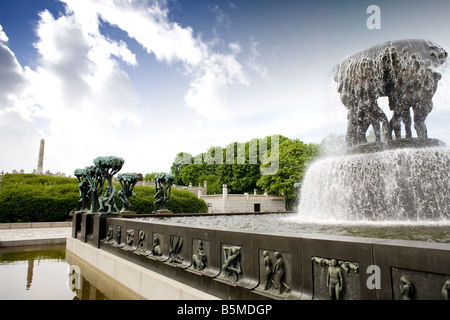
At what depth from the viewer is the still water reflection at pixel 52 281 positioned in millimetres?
5148

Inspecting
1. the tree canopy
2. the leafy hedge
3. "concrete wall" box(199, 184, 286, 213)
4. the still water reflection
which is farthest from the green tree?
the still water reflection

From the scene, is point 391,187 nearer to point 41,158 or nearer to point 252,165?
point 252,165

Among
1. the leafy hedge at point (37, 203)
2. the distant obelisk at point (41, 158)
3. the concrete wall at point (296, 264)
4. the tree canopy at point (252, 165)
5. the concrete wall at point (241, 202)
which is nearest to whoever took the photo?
the concrete wall at point (296, 264)

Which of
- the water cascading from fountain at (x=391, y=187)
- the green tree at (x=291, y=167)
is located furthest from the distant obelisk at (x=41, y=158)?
the water cascading from fountain at (x=391, y=187)

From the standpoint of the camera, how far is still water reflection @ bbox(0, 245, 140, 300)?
16.9 ft

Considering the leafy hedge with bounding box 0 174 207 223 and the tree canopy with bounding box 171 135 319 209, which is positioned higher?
the tree canopy with bounding box 171 135 319 209

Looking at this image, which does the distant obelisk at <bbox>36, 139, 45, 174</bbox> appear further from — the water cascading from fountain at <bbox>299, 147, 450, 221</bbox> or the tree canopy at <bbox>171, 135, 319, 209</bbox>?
the water cascading from fountain at <bbox>299, 147, 450, 221</bbox>

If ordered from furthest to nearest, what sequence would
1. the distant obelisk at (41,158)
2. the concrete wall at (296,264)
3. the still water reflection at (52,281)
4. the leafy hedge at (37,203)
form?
the distant obelisk at (41,158)
the leafy hedge at (37,203)
the still water reflection at (52,281)
the concrete wall at (296,264)

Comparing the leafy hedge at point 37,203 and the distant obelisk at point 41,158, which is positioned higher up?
the distant obelisk at point 41,158

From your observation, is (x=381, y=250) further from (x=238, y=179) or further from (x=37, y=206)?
(x=238, y=179)

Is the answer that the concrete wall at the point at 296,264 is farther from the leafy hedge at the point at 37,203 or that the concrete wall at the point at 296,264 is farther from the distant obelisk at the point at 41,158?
the distant obelisk at the point at 41,158

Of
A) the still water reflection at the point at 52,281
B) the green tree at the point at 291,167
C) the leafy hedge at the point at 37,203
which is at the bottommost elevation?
the still water reflection at the point at 52,281
